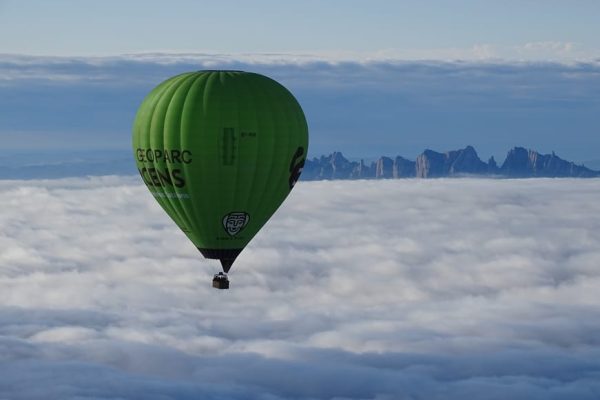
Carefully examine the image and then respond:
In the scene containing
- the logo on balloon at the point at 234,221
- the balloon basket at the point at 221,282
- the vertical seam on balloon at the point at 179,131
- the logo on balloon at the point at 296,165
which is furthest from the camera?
the logo on balloon at the point at 296,165

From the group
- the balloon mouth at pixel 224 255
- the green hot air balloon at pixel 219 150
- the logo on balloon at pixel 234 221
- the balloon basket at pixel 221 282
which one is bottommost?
the balloon basket at pixel 221 282

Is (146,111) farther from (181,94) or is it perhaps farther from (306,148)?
(306,148)

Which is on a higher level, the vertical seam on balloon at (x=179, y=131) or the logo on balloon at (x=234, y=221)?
the vertical seam on balloon at (x=179, y=131)

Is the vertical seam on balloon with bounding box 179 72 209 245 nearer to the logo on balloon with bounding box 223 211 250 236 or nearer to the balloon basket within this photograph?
the logo on balloon with bounding box 223 211 250 236

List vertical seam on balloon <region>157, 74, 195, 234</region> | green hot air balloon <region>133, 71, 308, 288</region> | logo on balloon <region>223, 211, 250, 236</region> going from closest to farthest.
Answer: green hot air balloon <region>133, 71, 308, 288</region> → vertical seam on balloon <region>157, 74, 195, 234</region> → logo on balloon <region>223, 211, 250, 236</region>

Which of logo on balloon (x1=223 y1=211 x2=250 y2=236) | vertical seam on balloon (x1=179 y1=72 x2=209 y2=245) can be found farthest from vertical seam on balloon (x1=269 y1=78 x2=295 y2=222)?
vertical seam on balloon (x1=179 y1=72 x2=209 y2=245)

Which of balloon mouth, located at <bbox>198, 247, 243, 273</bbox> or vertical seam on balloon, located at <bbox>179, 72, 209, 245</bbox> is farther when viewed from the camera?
balloon mouth, located at <bbox>198, 247, 243, 273</bbox>

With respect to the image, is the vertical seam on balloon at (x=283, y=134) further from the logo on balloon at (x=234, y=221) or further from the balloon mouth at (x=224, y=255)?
the balloon mouth at (x=224, y=255)

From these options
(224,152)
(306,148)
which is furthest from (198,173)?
(306,148)

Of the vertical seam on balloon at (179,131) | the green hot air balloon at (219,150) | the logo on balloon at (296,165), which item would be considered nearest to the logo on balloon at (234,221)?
the green hot air balloon at (219,150)
